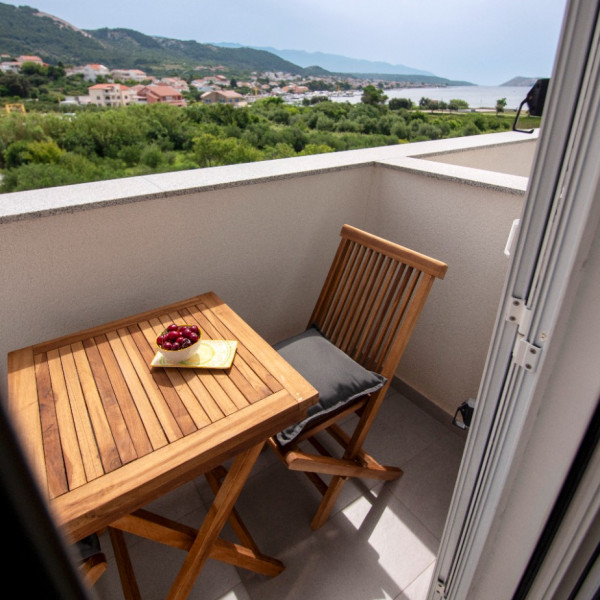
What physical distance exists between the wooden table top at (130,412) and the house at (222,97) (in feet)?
34.6

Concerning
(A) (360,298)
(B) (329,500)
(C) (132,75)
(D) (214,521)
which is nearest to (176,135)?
(C) (132,75)

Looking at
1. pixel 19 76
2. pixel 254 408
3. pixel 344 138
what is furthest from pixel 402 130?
pixel 254 408

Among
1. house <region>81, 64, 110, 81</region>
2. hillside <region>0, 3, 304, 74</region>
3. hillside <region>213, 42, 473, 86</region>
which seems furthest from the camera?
house <region>81, 64, 110, 81</region>

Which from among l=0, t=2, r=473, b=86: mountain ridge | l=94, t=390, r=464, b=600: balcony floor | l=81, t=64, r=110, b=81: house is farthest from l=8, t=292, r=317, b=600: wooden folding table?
l=81, t=64, r=110, b=81: house

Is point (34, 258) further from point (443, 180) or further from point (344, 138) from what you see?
point (344, 138)

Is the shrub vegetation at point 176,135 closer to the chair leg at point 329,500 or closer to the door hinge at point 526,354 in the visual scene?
the chair leg at point 329,500

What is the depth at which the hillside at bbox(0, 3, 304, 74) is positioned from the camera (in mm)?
4906

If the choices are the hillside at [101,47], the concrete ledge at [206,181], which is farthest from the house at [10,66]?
the concrete ledge at [206,181]

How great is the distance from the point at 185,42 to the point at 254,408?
9801mm

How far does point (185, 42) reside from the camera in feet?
28.3

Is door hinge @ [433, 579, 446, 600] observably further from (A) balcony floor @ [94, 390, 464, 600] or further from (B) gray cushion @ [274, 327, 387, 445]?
(B) gray cushion @ [274, 327, 387, 445]

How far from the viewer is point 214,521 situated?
45.3 inches

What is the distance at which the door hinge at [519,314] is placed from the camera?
0.66m

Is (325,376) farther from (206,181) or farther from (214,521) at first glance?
(206,181)
